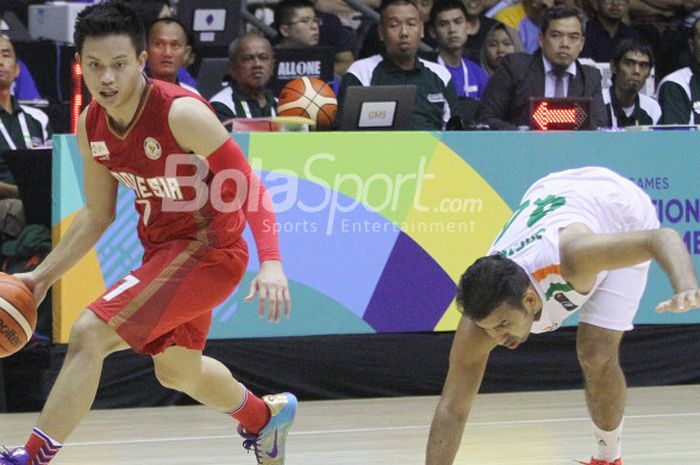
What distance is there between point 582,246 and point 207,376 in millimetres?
1786

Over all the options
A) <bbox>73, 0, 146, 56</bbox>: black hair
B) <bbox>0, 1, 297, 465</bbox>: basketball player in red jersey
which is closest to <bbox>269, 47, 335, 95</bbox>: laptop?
<bbox>0, 1, 297, 465</bbox>: basketball player in red jersey

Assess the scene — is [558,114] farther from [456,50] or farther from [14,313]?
[14,313]

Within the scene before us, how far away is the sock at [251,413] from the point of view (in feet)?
20.8

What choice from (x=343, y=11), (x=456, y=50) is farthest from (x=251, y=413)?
(x=343, y=11)

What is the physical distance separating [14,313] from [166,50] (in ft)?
15.0

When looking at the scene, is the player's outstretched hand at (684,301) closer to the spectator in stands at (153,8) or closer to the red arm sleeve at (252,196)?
the red arm sleeve at (252,196)

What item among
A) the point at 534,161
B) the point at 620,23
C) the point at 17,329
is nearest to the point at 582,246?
the point at 17,329

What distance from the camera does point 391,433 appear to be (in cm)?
779

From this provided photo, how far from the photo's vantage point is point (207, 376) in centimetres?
607

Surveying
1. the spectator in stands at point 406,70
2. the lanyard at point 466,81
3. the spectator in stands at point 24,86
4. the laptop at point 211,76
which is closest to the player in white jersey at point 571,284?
the spectator in stands at point 406,70

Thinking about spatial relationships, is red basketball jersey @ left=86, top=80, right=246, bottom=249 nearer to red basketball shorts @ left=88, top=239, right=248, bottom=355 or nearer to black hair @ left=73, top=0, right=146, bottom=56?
red basketball shorts @ left=88, top=239, right=248, bottom=355

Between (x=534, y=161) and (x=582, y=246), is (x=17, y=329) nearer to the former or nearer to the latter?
(x=582, y=246)

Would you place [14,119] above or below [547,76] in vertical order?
below

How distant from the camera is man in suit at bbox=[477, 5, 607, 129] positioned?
9.76 meters
